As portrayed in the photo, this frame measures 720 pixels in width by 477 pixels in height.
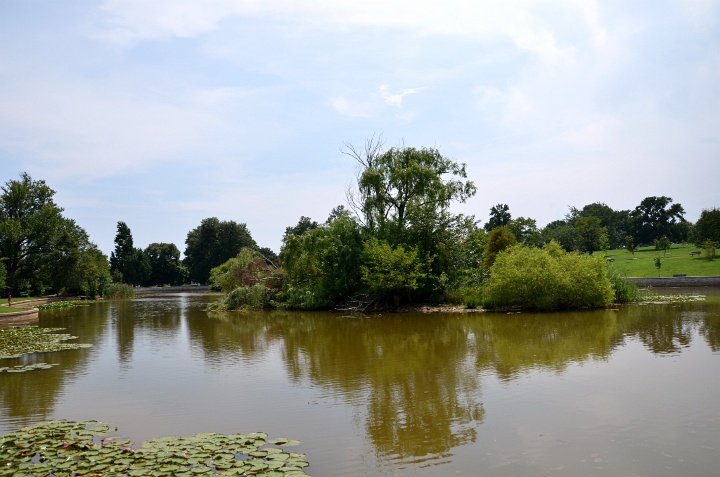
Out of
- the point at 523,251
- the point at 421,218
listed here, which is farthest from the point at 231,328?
the point at 523,251

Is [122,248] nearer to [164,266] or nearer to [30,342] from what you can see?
[164,266]

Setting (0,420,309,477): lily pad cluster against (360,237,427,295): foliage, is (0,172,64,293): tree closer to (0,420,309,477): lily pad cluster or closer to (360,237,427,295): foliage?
(360,237,427,295): foliage

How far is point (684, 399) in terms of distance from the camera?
31.2 ft

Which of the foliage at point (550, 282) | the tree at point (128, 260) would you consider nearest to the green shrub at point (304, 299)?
the foliage at point (550, 282)

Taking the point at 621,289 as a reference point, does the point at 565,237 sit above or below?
above

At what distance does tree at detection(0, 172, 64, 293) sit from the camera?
169ft

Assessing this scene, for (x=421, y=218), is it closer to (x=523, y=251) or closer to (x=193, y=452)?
(x=523, y=251)

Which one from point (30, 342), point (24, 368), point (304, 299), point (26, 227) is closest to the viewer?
point (24, 368)

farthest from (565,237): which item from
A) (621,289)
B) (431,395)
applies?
(431,395)

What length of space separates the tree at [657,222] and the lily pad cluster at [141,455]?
301 feet

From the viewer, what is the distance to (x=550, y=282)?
25.7 m

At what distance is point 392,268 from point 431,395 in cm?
1892

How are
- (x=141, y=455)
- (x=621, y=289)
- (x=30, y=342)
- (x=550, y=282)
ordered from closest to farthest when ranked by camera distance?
(x=141, y=455) → (x=30, y=342) → (x=550, y=282) → (x=621, y=289)

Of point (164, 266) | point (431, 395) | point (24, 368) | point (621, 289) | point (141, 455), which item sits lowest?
point (431, 395)
